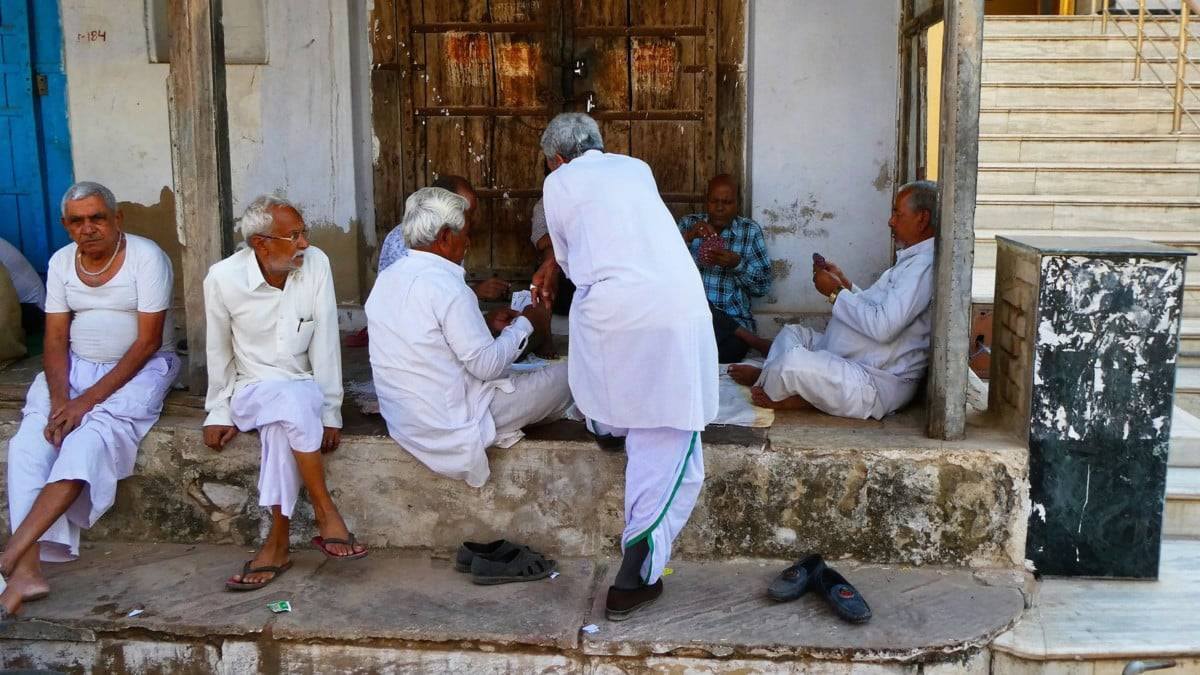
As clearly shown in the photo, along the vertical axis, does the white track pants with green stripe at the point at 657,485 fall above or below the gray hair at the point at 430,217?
below

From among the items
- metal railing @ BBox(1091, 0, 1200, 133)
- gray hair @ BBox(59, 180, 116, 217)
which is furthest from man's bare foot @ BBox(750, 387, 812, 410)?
metal railing @ BBox(1091, 0, 1200, 133)

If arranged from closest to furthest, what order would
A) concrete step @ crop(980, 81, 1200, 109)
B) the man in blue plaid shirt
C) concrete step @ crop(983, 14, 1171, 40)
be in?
the man in blue plaid shirt, concrete step @ crop(980, 81, 1200, 109), concrete step @ crop(983, 14, 1171, 40)

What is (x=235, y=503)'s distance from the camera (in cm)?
430

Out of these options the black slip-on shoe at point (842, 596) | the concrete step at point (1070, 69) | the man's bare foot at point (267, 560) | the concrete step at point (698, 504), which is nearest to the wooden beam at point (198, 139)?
the concrete step at point (698, 504)

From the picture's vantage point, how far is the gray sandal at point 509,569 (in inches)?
156

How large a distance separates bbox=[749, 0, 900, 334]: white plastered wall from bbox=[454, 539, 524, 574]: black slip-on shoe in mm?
2817

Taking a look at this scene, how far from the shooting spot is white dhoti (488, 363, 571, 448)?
410 cm

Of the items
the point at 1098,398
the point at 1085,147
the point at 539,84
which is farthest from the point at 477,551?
the point at 1085,147

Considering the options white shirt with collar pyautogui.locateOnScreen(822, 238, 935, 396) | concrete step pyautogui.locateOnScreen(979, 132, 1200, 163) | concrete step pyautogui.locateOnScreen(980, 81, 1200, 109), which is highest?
concrete step pyautogui.locateOnScreen(980, 81, 1200, 109)

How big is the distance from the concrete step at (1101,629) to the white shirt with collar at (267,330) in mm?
2553

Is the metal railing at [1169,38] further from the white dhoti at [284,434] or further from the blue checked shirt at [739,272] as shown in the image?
the white dhoti at [284,434]

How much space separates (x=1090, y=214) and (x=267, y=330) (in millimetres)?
5381

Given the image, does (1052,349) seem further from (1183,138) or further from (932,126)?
(1183,138)

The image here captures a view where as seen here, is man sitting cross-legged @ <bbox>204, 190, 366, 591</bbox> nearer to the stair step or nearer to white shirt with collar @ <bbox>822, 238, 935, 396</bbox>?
white shirt with collar @ <bbox>822, 238, 935, 396</bbox>
